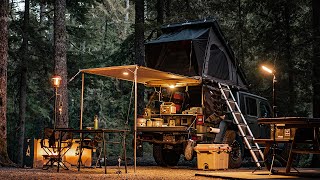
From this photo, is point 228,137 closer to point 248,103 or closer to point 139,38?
point 248,103

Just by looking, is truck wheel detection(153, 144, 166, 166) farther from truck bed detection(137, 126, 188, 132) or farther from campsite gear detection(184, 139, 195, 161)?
campsite gear detection(184, 139, 195, 161)

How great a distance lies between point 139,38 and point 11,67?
6.71 metres

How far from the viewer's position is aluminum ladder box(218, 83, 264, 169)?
11358 millimetres

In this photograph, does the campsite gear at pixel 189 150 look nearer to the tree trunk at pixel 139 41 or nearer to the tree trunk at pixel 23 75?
the tree trunk at pixel 139 41

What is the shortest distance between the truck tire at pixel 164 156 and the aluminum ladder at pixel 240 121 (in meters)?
2.02

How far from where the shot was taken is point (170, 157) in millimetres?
12625

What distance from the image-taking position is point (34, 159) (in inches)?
425

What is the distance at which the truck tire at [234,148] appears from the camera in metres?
11.7

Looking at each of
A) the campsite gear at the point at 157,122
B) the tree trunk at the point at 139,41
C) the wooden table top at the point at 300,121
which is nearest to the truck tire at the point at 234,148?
the campsite gear at the point at 157,122

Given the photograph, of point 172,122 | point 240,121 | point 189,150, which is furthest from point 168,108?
point 240,121

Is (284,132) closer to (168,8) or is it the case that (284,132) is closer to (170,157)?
(170,157)

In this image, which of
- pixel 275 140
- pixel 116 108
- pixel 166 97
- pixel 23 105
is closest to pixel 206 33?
pixel 166 97

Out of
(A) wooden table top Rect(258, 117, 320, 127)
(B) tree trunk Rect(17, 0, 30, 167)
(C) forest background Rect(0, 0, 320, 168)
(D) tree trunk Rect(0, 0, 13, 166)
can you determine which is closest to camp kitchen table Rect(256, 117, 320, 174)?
(A) wooden table top Rect(258, 117, 320, 127)

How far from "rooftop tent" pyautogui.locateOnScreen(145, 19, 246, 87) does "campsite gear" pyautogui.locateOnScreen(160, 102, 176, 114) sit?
0.94 metres
